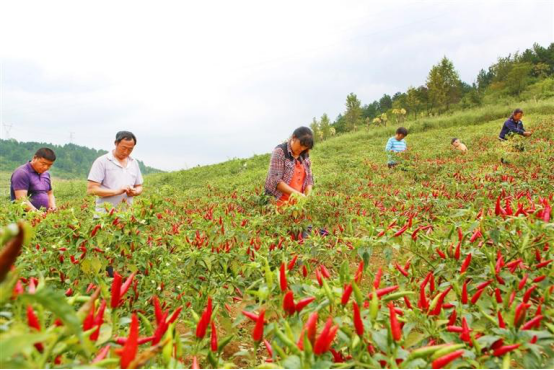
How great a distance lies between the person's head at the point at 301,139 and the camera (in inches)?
145

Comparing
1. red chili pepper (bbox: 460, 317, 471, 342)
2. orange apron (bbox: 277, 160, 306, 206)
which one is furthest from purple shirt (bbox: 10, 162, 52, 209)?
red chili pepper (bbox: 460, 317, 471, 342)

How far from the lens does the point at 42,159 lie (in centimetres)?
418

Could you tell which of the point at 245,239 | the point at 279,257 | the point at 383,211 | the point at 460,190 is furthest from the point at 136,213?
the point at 460,190

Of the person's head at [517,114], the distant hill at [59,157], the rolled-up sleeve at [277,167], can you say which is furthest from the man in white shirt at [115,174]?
the distant hill at [59,157]

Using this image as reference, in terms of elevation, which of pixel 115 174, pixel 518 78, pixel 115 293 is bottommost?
pixel 115 293

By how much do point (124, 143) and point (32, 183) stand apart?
134 centimetres

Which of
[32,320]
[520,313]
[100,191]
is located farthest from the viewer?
[100,191]

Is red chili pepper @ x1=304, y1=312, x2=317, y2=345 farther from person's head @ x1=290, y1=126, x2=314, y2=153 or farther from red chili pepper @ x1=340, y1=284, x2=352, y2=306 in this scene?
person's head @ x1=290, y1=126, x2=314, y2=153

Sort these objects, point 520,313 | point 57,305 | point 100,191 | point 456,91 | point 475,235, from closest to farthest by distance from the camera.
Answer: point 57,305, point 520,313, point 475,235, point 100,191, point 456,91

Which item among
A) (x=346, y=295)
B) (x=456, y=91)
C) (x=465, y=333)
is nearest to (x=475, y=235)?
(x=465, y=333)

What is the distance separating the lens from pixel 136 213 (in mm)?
2402

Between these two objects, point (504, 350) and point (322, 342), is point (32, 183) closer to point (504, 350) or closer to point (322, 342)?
point (322, 342)

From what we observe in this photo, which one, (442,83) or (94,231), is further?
(442,83)

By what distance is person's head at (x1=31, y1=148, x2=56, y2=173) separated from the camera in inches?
164
